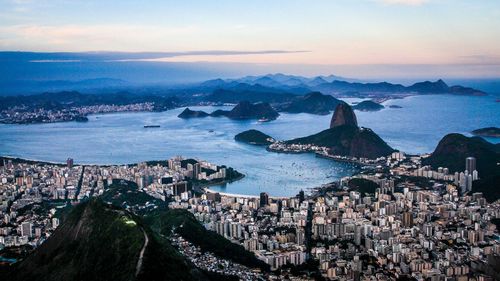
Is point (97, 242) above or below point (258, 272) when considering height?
above

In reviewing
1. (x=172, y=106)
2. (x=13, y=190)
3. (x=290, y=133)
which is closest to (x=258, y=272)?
(x=13, y=190)

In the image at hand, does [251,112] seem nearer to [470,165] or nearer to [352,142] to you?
[352,142]

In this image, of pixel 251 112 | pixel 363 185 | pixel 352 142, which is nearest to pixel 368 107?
pixel 251 112

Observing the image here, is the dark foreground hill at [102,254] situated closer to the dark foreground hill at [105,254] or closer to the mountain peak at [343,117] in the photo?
the dark foreground hill at [105,254]

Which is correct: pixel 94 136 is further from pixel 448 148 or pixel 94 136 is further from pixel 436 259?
pixel 436 259

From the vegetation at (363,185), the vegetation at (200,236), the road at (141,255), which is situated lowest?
the vegetation at (363,185)

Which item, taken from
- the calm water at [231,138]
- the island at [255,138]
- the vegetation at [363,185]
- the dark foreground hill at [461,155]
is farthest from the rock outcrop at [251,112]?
the vegetation at [363,185]
